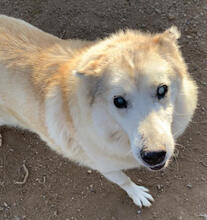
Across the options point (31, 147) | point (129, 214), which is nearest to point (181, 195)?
point (129, 214)

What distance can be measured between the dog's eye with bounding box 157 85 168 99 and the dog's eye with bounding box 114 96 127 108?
0.25 m

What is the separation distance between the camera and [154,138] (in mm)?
2160

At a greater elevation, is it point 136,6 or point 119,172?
point 136,6

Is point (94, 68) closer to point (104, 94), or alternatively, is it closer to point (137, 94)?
point (104, 94)

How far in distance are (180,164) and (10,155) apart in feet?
7.21

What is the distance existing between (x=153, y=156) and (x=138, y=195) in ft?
4.95

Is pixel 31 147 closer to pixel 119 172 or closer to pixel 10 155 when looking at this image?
pixel 10 155

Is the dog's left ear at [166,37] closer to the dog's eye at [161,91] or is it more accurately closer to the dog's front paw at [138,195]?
the dog's eye at [161,91]

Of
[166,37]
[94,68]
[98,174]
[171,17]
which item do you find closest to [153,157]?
[94,68]

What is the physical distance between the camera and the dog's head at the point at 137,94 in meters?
2.21

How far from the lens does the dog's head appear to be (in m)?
2.21

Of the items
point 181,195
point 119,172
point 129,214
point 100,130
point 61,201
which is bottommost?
point 61,201

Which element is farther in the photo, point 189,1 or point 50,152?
point 189,1

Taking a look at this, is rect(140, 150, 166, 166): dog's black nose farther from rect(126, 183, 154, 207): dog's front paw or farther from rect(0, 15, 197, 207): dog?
rect(126, 183, 154, 207): dog's front paw
